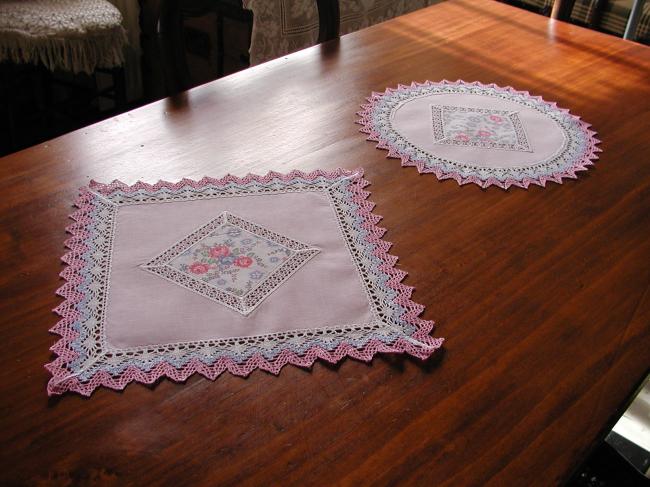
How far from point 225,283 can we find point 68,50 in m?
1.72

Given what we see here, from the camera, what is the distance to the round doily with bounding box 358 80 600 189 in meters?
1.13

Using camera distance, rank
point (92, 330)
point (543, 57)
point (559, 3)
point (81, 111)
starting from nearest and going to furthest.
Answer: point (92, 330), point (543, 57), point (559, 3), point (81, 111)

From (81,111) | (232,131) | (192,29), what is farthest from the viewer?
(192,29)

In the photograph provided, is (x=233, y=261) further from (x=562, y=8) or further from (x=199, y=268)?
(x=562, y=8)

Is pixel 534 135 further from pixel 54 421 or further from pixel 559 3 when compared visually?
pixel 54 421

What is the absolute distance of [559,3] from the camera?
1.83 metres

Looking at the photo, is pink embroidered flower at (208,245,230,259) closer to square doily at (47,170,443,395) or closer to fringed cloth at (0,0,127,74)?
square doily at (47,170,443,395)

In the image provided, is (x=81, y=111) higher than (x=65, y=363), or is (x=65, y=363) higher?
(x=65, y=363)

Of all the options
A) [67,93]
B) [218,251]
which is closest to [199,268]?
[218,251]

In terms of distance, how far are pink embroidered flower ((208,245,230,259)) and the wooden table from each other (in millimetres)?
192

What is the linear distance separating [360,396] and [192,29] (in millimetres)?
2708

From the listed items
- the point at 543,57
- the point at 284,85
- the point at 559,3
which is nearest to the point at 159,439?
the point at 284,85

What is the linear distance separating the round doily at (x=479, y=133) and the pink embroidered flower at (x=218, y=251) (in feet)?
1.21

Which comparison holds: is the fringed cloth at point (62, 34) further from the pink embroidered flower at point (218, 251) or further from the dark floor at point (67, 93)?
the pink embroidered flower at point (218, 251)
